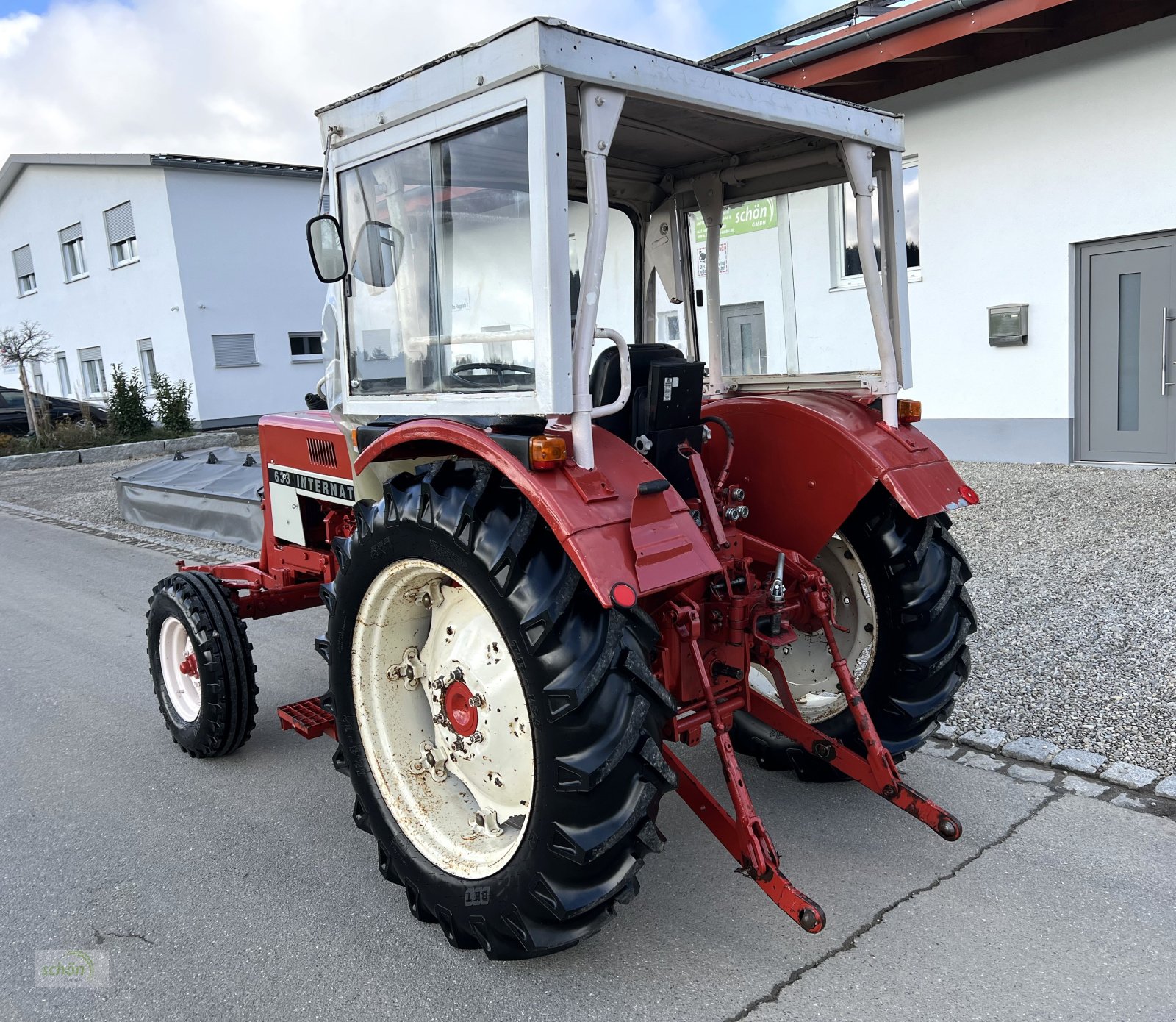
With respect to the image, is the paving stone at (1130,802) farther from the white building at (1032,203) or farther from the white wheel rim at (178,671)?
the white building at (1032,203)

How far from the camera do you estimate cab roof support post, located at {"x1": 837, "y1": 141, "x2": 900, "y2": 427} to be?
110 inches

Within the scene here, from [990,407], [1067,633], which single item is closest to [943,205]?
[990,407]

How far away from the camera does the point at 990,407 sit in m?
9.34

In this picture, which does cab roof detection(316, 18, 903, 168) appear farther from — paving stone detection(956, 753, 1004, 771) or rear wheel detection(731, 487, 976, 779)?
paving stone detection(956, 753, 1004, 771)

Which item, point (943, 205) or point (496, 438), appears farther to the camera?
point (943, 205)

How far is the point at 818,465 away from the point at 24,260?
97.5 feet

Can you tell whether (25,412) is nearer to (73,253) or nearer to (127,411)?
(127,411)

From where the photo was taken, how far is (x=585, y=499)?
7.21ft

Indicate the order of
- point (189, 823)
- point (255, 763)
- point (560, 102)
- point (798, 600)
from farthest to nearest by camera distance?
point (255, 763) < point (189, 823) < point (798, 600) < point (560, 102)

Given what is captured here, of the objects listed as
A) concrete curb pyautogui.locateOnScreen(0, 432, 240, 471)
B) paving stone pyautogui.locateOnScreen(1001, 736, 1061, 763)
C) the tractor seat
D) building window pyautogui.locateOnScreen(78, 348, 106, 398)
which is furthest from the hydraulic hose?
building window pyautogui.locateOnScreen(78, 348, 106, 398)

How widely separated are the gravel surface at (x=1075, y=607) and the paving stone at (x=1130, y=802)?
244 millimetres

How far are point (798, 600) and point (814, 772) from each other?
882 mm

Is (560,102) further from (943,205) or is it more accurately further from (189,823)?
(943,205)

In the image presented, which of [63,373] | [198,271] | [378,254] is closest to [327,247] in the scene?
[378,254]
